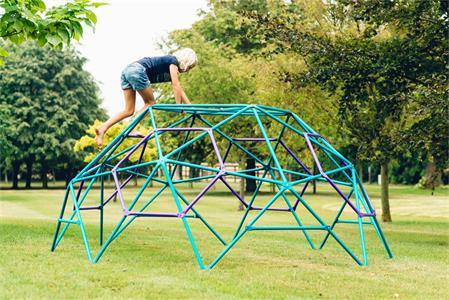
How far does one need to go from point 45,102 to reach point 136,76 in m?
41.2

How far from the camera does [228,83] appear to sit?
2775cm

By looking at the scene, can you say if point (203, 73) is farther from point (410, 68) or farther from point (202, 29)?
point (410, 68)

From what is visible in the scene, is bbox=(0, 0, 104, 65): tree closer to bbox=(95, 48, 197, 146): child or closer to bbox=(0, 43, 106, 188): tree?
bbox=(95, 48, 197, 146): child

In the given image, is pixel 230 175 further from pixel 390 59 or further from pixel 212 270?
pixel 390 59

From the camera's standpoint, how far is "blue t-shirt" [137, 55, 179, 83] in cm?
1055

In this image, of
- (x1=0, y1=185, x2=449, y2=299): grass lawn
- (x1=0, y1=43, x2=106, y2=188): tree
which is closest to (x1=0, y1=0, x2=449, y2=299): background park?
(x1=0, y1=185, x2=449, y2=299): grass lawn

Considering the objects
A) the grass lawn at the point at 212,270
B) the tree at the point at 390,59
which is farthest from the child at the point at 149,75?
the tree at the point at 390,59

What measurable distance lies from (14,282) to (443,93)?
848cm

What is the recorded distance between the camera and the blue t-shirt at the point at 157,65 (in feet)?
34.6

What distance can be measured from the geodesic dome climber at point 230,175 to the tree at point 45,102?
8069 mm

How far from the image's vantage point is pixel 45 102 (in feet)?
164

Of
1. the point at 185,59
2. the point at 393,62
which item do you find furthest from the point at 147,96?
the point at 393,62

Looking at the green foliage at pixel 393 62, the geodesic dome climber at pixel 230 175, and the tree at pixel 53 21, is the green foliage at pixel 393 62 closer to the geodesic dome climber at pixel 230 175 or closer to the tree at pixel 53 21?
the geodesic dome climber at pixel 230 175

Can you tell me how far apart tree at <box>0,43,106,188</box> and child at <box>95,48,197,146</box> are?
38391 millimetres
